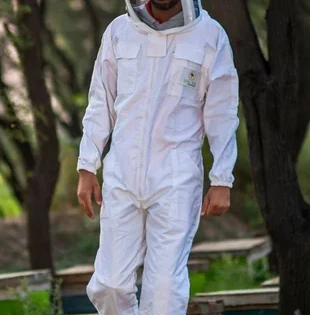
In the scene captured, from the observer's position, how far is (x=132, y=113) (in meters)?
5.88

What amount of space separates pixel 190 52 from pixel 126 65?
1.01ft

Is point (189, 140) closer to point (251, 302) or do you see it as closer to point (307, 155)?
point (251, 302)

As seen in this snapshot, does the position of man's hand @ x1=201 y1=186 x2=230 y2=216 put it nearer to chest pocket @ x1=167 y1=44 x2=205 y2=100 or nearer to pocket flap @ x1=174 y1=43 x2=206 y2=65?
chest pocket @ x1=167 y1=44 x2=205 y2=100

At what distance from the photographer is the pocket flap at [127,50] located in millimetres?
5938

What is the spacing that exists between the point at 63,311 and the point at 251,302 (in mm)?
2140

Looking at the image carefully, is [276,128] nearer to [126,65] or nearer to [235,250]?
[126,65]

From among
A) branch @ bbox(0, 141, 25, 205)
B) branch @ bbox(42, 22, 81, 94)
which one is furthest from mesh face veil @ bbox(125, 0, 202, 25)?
branch @ bbox(42, 22, 81, 94)

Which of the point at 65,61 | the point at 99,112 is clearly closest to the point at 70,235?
the point at 65,61

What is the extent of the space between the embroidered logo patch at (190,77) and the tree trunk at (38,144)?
16.1ft

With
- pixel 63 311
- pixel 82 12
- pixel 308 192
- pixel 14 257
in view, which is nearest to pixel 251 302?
pixel 63 311

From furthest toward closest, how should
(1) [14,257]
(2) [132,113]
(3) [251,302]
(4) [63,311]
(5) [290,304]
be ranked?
1. (1) [14,257]
2. (4) [63,311]
3. (3) [251,302]
4. (5) [290,304]
5. (2) [132,113]

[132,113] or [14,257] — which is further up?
[132,113]

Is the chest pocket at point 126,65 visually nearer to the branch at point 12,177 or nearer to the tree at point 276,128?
the tree at point 276,128

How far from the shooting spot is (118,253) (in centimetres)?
579
